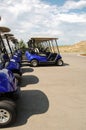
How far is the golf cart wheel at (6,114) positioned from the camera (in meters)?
5.59

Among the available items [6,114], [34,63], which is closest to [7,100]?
[6,114]

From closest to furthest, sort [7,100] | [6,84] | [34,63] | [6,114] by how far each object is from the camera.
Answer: [6,114]
[7,100]
[6,84]
[34,63]

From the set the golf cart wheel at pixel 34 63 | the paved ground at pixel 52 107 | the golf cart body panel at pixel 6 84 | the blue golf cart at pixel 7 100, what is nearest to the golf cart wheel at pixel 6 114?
the blue golf cart at pixel 7 100

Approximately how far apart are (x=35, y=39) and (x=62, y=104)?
12227 mm

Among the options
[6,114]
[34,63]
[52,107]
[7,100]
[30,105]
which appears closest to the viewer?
[6,114]

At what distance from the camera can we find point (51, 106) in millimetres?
6980

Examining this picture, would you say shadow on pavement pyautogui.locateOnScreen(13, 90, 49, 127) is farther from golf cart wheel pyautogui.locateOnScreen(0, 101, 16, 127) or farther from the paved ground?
golf cart wheel pyautogui.locateOnScreen(0, 101, 16, 127)

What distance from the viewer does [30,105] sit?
7141mm

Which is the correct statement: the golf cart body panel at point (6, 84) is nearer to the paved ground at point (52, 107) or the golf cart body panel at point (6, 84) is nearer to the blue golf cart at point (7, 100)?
the blue golf cart at point (7, 100)

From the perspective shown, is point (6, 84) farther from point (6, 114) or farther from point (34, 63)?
point (34, 63)

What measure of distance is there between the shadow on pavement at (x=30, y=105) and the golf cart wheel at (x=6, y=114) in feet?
0.60

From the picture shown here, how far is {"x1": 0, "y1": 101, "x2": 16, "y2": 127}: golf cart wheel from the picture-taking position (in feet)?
18.3

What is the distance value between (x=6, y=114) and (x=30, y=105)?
1564mm

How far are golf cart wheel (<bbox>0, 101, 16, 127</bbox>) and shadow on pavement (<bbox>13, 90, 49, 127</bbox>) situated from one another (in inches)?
7.2
